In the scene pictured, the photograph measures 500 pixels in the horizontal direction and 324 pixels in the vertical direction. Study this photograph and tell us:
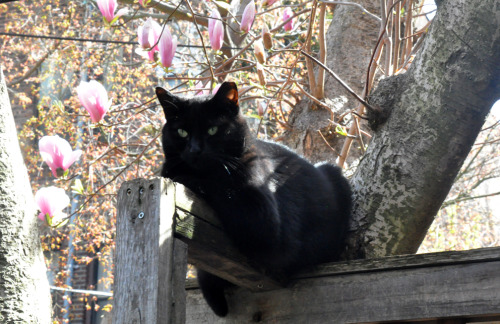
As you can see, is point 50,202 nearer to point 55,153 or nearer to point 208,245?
point 55,153

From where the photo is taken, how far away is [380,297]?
171cm

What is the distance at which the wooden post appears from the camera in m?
1.33

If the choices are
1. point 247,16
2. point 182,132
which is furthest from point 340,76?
point 182,132

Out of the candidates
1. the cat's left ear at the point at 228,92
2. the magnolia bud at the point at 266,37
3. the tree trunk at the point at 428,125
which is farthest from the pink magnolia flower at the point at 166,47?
the tree trunk at the point at 428,125

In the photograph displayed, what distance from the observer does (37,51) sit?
27.7 feet

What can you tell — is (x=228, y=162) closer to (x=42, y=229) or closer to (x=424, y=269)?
(x=424, y=269)

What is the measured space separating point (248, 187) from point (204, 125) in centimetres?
30

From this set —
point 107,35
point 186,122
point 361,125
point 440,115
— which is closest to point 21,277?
point 186,122

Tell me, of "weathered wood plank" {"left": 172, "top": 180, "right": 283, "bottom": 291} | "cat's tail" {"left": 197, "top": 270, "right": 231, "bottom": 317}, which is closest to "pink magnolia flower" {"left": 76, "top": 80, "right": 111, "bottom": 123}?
"cat's tail" {"left": 197, "top": 270, "right": 231, "bottom": 317}

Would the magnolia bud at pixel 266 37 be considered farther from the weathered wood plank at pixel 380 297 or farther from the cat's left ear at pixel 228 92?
the weathered wood plank at pixel 380 297

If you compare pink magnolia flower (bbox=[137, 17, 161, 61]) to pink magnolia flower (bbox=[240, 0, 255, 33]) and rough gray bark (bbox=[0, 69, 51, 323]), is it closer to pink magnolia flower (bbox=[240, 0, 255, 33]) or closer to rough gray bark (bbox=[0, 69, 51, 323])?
pink magnolia flower (bbox=[240, 0, 255, 33])

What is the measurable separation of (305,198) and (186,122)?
1.91 feet

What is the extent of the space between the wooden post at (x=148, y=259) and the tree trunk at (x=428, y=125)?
3.22ft

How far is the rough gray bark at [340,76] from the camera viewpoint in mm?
3439
